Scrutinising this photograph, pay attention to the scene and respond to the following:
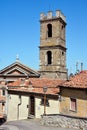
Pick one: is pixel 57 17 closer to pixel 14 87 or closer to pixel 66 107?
pixel 14 87

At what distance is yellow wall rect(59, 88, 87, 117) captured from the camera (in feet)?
69.5

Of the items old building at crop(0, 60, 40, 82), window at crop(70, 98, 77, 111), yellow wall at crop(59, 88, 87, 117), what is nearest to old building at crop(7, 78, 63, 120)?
yellow wall at crop(59, 88, 87, 117)

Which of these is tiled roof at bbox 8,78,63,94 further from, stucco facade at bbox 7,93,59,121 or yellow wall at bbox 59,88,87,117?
yellow wall at bbox 59,88,87,117

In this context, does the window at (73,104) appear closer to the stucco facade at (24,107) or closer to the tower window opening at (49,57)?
the stucco facade at (24,107)

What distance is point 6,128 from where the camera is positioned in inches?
775

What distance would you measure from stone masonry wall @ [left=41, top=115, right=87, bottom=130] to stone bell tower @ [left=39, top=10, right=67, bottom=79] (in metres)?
17.8

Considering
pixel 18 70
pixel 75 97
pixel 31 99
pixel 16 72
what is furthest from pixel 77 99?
pixel 16 72

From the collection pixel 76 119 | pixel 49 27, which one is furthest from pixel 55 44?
pixel 76 119

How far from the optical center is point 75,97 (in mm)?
22109

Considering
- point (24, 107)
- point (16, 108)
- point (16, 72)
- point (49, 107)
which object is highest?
point (16, 72)

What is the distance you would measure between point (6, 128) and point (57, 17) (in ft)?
81.6

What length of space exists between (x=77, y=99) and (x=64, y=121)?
7.29 feet

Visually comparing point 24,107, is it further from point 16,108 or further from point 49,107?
point 49,107

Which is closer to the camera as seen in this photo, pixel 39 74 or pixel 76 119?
pixel 76 119
